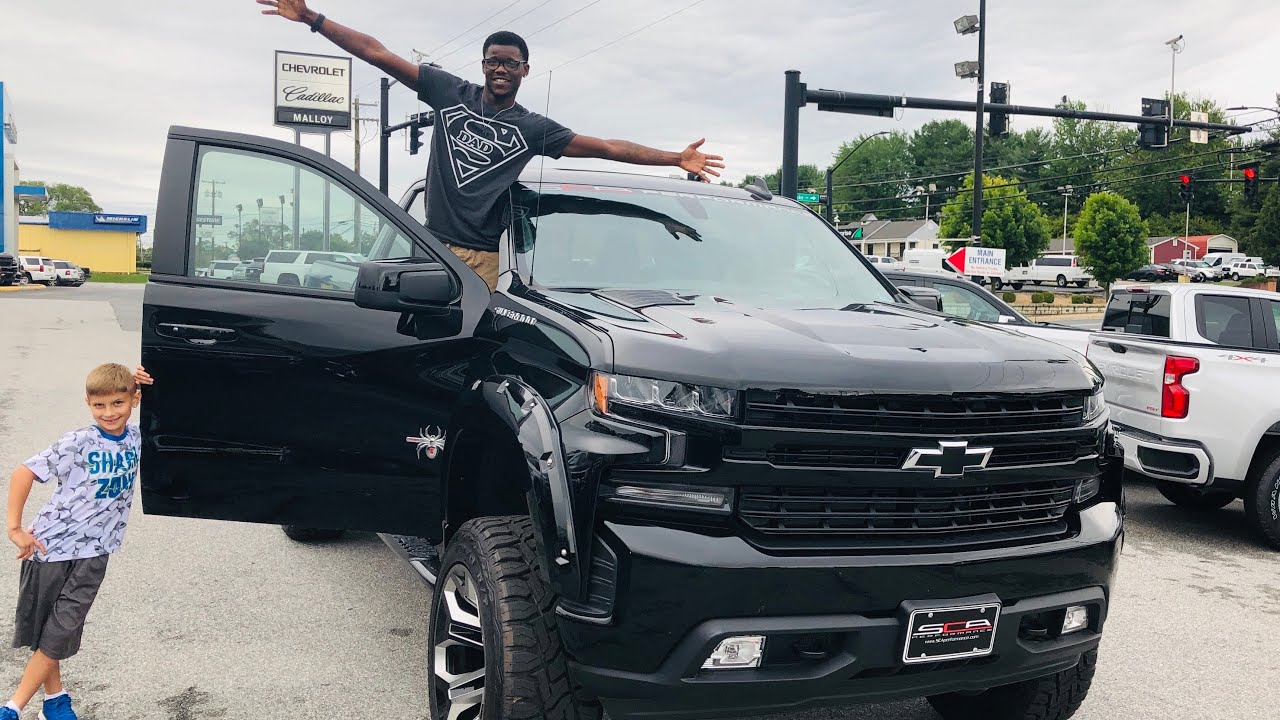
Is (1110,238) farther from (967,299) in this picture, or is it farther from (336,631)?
(336,631)

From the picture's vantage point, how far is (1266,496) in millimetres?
6715

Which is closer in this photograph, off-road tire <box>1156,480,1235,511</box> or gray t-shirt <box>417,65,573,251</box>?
gray t-shirt <box>417,65,573,251</box>

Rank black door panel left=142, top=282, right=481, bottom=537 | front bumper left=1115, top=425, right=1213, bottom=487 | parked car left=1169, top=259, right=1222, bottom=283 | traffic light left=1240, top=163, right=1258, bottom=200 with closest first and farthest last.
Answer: black door panel left=142, top=282, right=481, bottom=537 < front bumper left=1115, top=425, right=1213, bottom=487 < traffic light left=1240, top=163, right=1258, bottom=200 < parked car left=1169, top=259, right=1222, bottom=283

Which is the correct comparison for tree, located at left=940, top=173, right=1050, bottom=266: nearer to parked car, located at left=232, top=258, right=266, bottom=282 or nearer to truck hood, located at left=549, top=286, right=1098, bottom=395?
parked car, located at left=232, top=258, right=266, bottom=282

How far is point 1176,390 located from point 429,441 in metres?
5.09

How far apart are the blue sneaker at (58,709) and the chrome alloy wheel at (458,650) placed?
130 centimetres

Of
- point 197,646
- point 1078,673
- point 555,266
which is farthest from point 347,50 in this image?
point 1078,673

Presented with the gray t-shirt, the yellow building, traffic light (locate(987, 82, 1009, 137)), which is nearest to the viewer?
the gray t-shirt

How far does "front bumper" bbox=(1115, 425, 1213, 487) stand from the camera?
21.6 feet

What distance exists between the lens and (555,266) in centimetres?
385

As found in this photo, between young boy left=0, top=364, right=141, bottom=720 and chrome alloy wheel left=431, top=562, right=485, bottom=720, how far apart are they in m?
1.19

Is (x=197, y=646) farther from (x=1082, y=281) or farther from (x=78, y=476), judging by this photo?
(x=1082, y=281)

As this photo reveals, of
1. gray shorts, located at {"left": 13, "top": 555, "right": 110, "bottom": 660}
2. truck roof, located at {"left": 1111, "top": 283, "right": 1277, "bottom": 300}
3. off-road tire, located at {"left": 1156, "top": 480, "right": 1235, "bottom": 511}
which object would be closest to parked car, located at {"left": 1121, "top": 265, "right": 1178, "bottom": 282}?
off-road tire, located at {"left": 1156, "top": 480, "right": 1235, "bottom": 511}

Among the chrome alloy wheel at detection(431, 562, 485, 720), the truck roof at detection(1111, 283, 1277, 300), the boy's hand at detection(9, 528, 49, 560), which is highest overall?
the truck roof at detection(1111, 283, 1277, 300)
